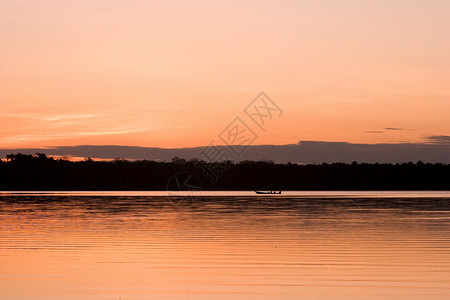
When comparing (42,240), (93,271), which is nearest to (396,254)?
(93,271)

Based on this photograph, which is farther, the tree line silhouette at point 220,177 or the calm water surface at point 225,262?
the tree line silhouette at point 220,177

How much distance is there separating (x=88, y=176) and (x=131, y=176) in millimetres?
10280

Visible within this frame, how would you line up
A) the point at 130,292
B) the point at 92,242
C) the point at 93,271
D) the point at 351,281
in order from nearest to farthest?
1. the point at 130,292
2. the point at 351,281
3. the point at 93,271
4. the point at 92,242

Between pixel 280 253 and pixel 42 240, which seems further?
pixel 42 240

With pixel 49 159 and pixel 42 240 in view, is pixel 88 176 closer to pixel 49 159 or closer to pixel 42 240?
pixel 49 159

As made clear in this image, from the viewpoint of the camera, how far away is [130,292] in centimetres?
1780

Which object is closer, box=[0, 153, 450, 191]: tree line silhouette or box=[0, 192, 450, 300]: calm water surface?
box=[0, 192, 450, 300]: calm water surface

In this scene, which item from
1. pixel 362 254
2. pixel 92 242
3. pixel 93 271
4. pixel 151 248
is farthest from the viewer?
pixel 92 242

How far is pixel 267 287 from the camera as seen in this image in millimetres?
18547

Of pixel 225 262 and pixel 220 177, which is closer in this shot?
pixel 225 262

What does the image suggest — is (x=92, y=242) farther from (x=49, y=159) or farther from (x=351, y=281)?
(x=49, y=159)

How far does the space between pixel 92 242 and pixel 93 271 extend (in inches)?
339

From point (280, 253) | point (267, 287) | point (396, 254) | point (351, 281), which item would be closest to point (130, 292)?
point (267, 287)

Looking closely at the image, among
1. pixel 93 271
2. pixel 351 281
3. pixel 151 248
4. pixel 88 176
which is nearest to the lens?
pixel 351 281
